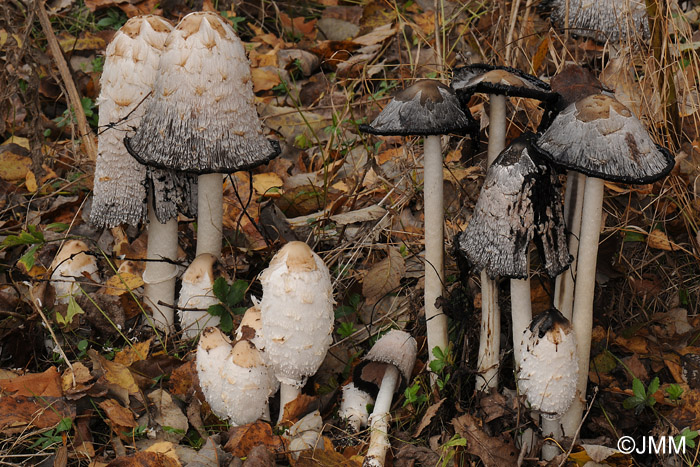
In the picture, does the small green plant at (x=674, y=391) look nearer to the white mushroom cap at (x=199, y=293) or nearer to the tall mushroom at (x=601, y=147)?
the tall mushroom at (x=601, y=147)

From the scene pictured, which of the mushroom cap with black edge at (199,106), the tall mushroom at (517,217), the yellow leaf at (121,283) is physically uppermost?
the mushroom cap with black edge at (199,106)

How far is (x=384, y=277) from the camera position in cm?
302

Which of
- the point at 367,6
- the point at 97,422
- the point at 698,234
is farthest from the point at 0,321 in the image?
the point at 367,6

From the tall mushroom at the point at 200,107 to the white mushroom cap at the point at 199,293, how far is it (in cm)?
44

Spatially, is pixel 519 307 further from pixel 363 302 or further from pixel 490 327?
pixel 363 302

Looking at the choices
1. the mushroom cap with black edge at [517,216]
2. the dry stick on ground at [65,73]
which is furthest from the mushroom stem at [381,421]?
the dry stick on ground at [65,73]

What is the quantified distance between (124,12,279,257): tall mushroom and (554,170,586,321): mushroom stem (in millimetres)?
1086

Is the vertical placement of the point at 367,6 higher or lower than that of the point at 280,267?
higher

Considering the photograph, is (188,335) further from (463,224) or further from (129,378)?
(463,224)

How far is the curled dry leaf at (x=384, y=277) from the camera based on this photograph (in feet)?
9.87

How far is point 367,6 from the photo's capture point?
523cm

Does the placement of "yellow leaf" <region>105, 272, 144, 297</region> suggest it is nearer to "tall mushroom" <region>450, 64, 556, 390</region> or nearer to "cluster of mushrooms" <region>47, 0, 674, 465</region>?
"cluster of mushrooms" <region>47, 0, 674, 465</region>

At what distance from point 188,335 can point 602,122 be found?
184 centimetres

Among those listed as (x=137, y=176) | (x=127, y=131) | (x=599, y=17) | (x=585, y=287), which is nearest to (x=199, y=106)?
(x=127, y=131)
